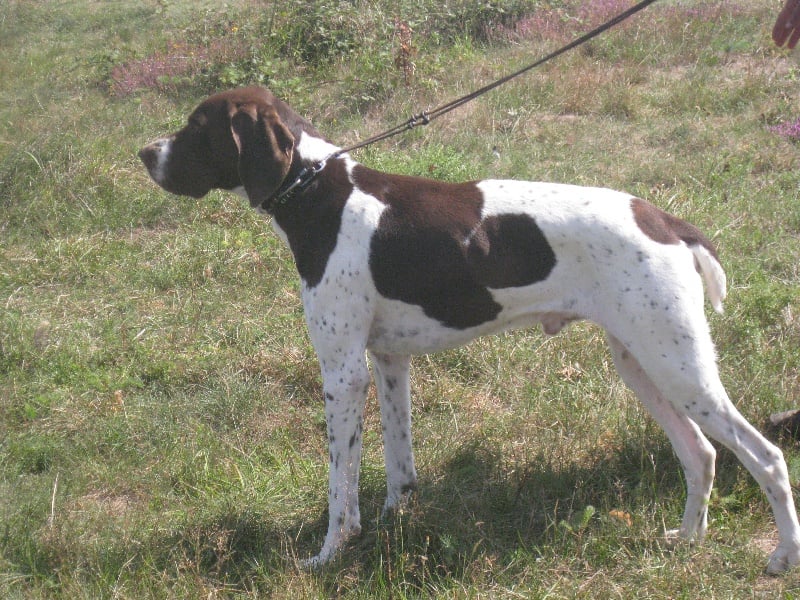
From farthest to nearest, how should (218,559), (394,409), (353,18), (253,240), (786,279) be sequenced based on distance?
(353,18), (253,240), (786,279), (394,409), (218,559)

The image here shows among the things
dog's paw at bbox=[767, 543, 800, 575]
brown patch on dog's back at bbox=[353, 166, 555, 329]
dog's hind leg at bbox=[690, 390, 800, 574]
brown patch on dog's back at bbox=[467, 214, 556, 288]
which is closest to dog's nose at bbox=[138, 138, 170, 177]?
brown patch on dog's back at bbox=[353, 166, 555, 329]

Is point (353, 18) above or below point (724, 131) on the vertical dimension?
above

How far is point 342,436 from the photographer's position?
3.73 m

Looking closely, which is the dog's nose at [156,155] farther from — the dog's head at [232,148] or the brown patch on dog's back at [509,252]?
the brown patch on dog's back at [509,252]

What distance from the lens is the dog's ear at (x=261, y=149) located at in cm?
362

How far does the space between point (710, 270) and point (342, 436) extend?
5.04 ft

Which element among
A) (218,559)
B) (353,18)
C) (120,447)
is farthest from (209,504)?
(353,18)

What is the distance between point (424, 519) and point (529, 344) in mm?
1559

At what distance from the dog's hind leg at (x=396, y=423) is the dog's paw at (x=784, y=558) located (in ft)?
4.73

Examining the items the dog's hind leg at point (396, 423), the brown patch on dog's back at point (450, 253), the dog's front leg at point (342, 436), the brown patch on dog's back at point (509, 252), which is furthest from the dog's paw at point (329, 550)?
the brown patch on dog's back at point (509, 252)

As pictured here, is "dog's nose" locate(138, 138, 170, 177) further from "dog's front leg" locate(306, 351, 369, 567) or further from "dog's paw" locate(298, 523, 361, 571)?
"dog's paw" locate(298, 523, 361, 571)

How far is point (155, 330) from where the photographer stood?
576 cm

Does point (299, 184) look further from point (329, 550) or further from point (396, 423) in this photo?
point (329, 550)

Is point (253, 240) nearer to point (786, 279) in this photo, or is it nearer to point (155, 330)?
point (155, 330)
